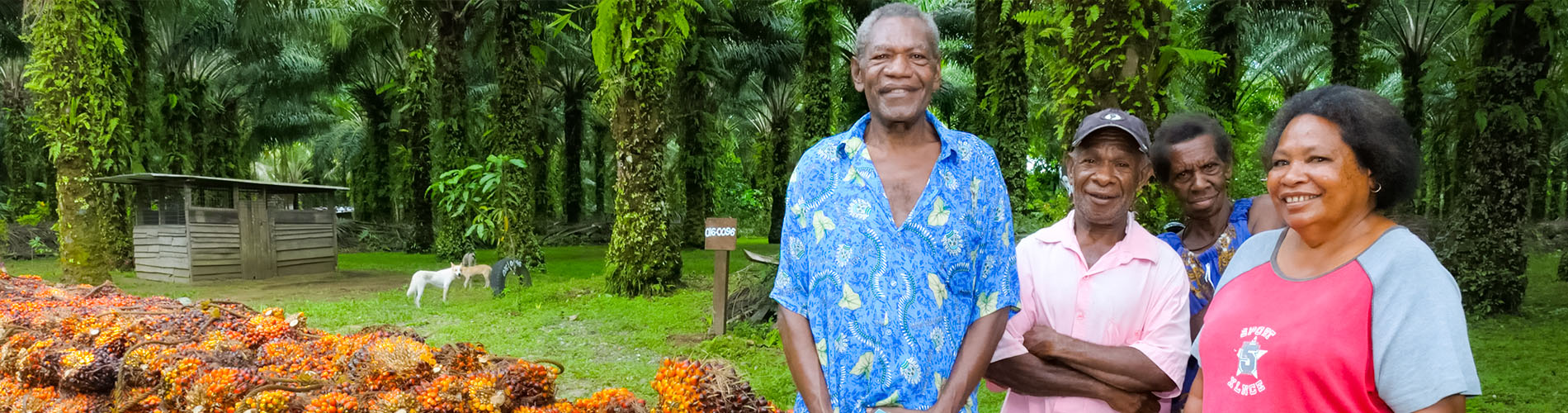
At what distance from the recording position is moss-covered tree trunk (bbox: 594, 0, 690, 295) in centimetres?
891

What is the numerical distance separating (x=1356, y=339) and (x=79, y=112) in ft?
42.5

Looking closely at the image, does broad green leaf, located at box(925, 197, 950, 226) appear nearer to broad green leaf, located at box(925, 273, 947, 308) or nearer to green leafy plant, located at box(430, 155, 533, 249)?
broad green leaf, located at box(925, 273, 947, 308)

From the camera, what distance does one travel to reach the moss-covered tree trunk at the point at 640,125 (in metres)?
8.91

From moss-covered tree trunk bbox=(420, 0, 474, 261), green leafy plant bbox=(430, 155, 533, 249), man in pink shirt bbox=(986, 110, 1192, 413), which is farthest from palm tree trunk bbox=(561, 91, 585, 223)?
man in pink shirt bbox=(986, 110, 1192, 413)

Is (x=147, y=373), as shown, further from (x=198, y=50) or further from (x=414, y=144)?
(x=198, y=50)

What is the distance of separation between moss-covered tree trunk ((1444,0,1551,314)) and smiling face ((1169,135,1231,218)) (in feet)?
26.6

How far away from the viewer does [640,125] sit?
30.7 feet

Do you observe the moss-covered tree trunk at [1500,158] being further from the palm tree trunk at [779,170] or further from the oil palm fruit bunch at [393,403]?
the palm tree trunk at [779,170]

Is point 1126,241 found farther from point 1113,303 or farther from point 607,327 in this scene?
point 607,327

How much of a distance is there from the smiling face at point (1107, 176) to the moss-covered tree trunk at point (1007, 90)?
10965 mm

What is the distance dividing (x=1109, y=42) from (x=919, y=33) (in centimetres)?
213

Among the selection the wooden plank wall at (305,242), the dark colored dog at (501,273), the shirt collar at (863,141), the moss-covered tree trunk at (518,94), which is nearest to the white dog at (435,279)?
the dark colored dog at (501,273)

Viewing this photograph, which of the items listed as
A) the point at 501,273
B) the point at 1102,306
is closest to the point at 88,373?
the point at 1102,306

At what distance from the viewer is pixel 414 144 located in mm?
18219
